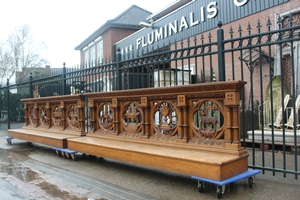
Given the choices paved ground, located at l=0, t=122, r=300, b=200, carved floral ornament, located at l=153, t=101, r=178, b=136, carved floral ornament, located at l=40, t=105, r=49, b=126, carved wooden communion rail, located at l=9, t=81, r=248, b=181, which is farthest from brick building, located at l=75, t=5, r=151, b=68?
carved floral ornament, located at l=153, t=101, r=178, b=136

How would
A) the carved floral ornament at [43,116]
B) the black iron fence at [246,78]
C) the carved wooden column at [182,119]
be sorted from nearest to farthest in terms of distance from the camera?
1. the black iron fence at [246,78]
2. the carved wooden column at [182,119]
3. the carved floral ornament at [43,116]

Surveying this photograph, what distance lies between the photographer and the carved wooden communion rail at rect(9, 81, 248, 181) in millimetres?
3988

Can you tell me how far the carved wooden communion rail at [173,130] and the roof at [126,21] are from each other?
1825 centimetres

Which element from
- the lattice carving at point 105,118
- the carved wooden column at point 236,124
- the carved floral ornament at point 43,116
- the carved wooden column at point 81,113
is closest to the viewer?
the carved wooden column at point 236,124

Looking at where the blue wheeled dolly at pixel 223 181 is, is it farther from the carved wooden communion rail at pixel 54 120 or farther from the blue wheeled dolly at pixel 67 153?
the carved wooden communion rail at pixel 54 120

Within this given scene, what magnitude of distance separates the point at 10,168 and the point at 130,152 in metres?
3.07

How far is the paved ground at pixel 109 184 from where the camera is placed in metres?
4.00

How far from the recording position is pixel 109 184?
4621 mm

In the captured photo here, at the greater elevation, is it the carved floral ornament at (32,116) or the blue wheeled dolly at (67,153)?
the carved floral ornament at (32,116)

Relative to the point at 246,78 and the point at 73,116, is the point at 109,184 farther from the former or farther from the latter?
the point at 246,78

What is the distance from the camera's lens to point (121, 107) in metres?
6.00

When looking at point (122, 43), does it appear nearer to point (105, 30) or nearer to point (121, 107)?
point (105, 30)

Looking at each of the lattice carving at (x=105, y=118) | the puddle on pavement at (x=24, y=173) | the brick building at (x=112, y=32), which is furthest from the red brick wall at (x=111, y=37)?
the lattice carving at (x=105, y=118)

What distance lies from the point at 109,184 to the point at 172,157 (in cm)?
127
